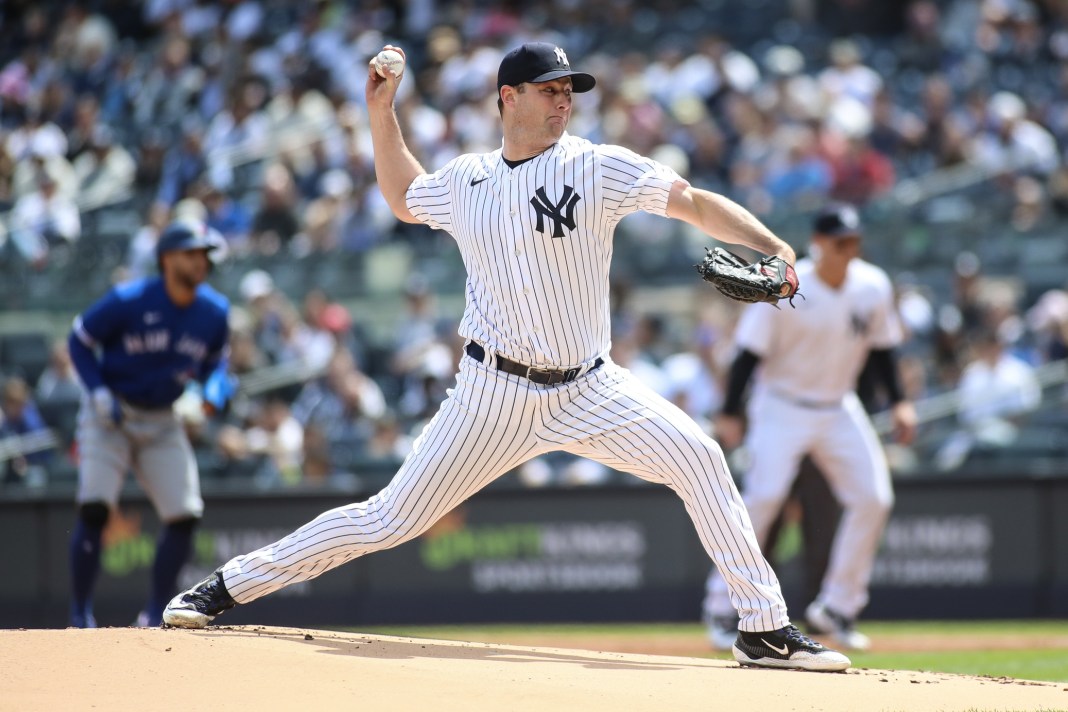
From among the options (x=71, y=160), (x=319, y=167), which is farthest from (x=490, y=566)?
(x=71, y=160)

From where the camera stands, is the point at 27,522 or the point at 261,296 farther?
the point at 261,296

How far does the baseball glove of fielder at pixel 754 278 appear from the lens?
5.00 metres

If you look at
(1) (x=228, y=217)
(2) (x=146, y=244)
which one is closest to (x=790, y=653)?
(2) (x=146, y=244)

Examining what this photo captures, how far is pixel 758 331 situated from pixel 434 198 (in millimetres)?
3232

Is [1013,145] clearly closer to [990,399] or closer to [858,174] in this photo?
[858,174]

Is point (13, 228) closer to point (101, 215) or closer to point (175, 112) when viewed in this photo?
point (101, 215)

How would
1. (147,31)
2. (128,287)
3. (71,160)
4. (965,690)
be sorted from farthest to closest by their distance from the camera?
1. (147,31)
2. (71,160)
3. (128,287)
4. (965,690)

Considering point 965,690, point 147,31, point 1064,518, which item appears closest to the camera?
point 965,690

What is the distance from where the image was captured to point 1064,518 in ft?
35.5

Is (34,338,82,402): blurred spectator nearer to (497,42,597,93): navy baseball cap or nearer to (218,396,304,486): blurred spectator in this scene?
(218,396,304,486): blurred spectator

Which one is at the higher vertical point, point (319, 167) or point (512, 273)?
point (319, 167)

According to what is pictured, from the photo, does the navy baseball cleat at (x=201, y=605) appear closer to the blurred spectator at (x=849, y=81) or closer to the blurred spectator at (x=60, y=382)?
the blurred spectator at (x=60, y=382)

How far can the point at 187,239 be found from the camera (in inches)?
307

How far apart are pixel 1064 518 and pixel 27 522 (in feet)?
24.9
